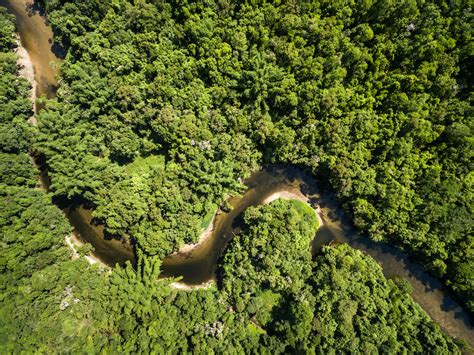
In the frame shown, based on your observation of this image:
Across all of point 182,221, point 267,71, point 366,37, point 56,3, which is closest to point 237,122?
point 267,71

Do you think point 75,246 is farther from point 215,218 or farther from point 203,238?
point 215,218

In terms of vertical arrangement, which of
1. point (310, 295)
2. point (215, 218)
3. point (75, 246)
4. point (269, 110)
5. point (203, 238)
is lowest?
point (75, 246)

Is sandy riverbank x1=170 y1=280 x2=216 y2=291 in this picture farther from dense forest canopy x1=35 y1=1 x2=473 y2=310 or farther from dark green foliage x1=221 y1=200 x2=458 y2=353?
dense forest canopy x1=35 y1=1 x2=473 y2=310

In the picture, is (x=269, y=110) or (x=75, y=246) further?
(x=75, y=246)

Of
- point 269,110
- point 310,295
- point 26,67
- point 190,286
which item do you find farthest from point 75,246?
point 269,110

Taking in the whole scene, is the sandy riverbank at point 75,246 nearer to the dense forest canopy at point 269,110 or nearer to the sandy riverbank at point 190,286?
the dense forest canopy at point 269,110

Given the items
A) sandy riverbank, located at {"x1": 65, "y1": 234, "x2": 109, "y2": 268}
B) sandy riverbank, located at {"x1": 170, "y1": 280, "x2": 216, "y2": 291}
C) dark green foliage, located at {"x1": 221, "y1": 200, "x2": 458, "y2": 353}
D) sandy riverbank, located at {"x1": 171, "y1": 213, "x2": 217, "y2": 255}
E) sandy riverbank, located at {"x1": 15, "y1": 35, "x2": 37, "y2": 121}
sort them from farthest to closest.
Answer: sandy riverbank, located at {"x1": 171, "y1": 213, "x2": 217, "y2": 255}, sandy riverbank, located at {"x1": 170, "y1": 280, "x2": 216, "y2": 291}, sandy riverbank, located at {"x1": 15, "y1": 35, "x2": 37, "y2": 121}, sandy riverbank, located at {"x1": 65, "y1": 234, "x2": 109, "y2": 268}, dark green foliage, located at {"x1": 221, "y1": 200, "x2": 458, "y2": 353}

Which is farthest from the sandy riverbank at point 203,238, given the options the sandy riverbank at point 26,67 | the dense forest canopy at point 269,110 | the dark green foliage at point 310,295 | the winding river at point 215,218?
the sandy riverbank at point 26,67

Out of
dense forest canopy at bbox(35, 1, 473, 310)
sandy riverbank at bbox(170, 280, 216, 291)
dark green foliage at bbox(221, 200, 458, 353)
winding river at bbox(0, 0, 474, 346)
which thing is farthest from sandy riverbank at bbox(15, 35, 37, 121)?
dark green foliage at bbox(221, 200, 458, 353)

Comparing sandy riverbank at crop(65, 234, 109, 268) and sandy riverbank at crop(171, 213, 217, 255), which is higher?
sandy riverbank at crop(171, 213, 217, 255)

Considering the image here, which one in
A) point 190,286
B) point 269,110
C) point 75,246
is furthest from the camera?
point 190,286

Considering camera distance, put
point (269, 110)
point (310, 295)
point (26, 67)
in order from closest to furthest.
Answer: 1. point (310, 295)
2. point (269, 110)
3. point (26, 67)
